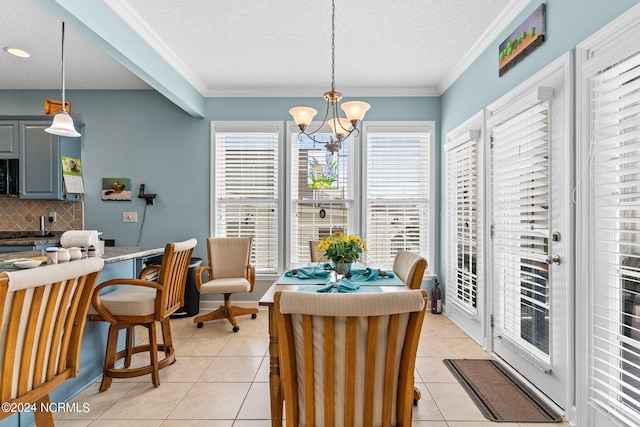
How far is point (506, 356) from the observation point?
274 cm

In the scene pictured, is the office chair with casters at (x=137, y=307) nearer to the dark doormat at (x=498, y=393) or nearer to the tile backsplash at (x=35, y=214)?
the dark doormat at (x=498, y=393)

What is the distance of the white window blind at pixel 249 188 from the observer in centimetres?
434

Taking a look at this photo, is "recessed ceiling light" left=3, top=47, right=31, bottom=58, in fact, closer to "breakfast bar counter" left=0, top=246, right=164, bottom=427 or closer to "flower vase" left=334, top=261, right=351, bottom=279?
"breakfast bar counter" left=0, top=246, right=164, bottom=427

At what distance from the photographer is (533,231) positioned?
2.33 m

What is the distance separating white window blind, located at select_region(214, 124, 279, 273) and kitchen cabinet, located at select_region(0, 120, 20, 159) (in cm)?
229

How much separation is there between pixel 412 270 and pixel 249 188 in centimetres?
278

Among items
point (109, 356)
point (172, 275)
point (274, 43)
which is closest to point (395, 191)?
point (274, 43)

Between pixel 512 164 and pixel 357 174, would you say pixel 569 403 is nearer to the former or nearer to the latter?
pixel 512 164

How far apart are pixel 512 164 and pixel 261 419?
2.47 m

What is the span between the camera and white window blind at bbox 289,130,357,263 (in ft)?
14.1

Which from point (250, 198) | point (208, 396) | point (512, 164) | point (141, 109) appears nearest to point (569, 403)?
point (512, 164)

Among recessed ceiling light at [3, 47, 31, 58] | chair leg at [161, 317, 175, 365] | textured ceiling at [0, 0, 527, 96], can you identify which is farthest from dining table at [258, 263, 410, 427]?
recessed ceiling light at [3, 47, 31, 58]

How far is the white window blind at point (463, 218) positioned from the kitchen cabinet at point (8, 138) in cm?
505

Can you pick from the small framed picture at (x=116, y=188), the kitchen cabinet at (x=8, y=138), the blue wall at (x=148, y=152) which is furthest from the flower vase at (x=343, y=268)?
the kitchen cabinet at (x=8, y=138)
